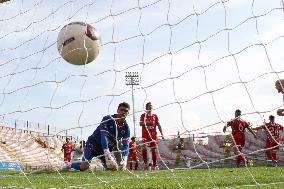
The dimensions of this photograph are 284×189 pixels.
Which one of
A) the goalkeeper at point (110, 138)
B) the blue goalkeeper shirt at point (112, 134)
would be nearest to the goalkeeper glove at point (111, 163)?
the goalkeeper at point (110, 138)

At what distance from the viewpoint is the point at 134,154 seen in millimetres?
14680

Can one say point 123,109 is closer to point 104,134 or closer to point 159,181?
point 104,134

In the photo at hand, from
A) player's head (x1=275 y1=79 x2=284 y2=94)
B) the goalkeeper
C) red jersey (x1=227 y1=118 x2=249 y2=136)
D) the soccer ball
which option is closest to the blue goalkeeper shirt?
the goalkeeper

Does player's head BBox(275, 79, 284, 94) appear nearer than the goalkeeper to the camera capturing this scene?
Yes

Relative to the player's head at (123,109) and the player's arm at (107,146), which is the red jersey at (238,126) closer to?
the player's arm at (107,146)

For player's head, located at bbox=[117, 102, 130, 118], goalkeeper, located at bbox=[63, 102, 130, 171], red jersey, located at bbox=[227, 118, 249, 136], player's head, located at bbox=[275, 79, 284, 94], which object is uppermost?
red jersey, located at bbox=[227, 118, 249, 136]

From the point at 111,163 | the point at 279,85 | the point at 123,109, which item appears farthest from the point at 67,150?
the point at 279,85

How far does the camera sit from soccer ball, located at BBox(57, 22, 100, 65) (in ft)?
16.8

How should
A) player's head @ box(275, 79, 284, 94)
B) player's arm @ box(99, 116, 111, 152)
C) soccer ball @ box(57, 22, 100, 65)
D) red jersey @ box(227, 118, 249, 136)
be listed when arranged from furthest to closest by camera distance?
red jersey @ box(227, 118, 249, 136), player's arm @ box(99, 116, 111, 152), soccer ball @ box(57, 22, 100, 65), player's head @ box(275, 79, 284, 94)

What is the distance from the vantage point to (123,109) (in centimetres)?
577

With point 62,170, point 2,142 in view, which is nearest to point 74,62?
point 62,170

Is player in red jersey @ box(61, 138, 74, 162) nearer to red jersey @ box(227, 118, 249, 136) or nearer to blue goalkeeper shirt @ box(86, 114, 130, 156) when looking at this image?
red jersey @ box(227, 118, 249, 136)

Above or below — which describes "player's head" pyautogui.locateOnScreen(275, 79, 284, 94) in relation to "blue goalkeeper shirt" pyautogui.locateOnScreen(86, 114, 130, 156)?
above

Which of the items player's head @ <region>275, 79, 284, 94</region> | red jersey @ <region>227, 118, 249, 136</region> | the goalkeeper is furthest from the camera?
red jersey @ <region>227, 118, 249, 136</region>
